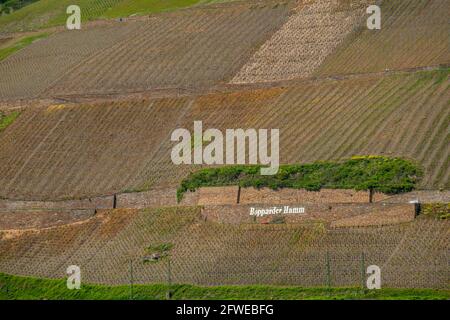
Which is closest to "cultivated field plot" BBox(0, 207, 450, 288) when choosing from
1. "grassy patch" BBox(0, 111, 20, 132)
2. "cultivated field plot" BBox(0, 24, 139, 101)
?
"grassy patch" BBox(0, 111, 20, 132)

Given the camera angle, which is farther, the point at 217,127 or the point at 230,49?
the point at 230,49

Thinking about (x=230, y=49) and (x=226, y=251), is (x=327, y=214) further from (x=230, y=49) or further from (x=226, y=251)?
(x=230, y=49)

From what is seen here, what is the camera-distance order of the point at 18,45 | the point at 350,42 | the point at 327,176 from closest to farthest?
the point at 327,176, the point at 350,42, the point at 18,45

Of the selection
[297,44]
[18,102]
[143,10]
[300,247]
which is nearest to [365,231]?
[300,247]

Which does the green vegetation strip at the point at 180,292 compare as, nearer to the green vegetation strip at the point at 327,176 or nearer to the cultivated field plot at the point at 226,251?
the cultivated field plot at the point at 226,251

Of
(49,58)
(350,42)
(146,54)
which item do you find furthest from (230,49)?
(49,58)
